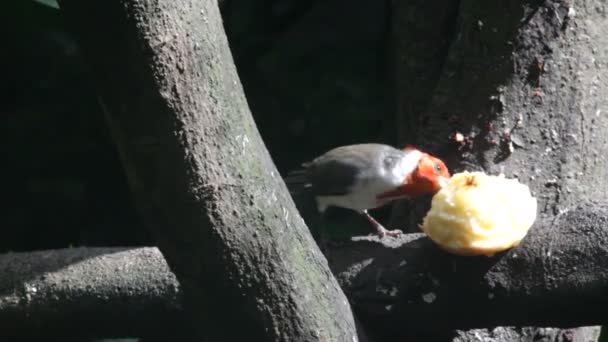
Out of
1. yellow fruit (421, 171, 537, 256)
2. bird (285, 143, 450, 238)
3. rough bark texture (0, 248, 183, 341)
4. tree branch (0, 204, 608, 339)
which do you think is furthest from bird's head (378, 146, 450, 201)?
rough bark texture (0, 248, 183, 341)

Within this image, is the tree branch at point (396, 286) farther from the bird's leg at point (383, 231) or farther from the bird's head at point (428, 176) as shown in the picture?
the bird's head at point (428, 176)

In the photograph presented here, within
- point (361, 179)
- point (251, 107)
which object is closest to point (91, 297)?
point (361, 179)

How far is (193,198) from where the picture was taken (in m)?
1.66

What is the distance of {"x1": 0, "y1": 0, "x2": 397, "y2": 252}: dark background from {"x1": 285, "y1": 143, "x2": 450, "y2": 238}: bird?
0.53 metres

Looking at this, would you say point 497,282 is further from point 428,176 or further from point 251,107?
point 251,107

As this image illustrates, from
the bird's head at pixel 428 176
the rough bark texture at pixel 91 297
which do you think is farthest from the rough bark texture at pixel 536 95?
the rough bark texture at pixel 91 297

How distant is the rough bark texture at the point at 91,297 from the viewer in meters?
2.52

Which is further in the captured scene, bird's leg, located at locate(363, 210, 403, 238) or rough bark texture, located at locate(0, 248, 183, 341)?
bird's leg, located at locate(363, 210, 403, 238)

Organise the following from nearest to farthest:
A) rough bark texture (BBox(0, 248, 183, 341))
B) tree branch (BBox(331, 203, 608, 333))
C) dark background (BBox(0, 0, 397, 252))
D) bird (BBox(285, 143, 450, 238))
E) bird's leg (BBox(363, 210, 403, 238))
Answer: tree branch (BBox(331, 203, 608, 333)), rough bark texture (BBox(0, 248, 183, 341)), bird's leg (BBox(363, 210, 403, 238)), bird (BBox(285, 143, 450, 238)), dark background (BBox(0, 0, 397, 252))

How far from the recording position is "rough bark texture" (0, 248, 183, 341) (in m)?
2.52

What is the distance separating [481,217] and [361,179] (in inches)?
35.6

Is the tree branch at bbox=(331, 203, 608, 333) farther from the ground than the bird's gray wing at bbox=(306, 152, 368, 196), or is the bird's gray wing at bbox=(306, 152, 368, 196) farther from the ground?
the bird's gray wing at bbox=(306, 152, 368, 196)

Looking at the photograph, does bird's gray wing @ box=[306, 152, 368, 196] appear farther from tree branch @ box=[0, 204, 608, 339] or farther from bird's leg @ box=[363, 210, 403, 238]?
tree branch @ box=[0, 204, 608, 339]

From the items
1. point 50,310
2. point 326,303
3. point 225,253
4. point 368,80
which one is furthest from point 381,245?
point 368,80
